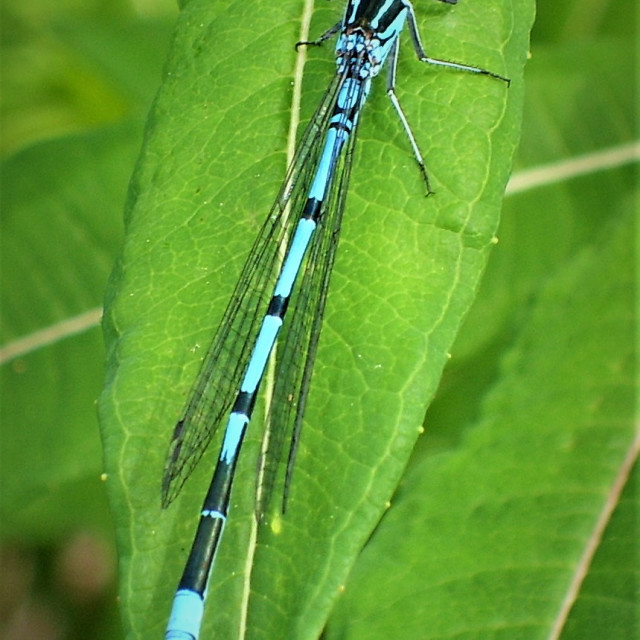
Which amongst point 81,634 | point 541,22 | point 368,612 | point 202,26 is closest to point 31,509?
point 81,634

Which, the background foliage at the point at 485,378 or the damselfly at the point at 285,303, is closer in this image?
the damselfly at the point at 285,303

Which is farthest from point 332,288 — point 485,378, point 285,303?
point 485,378

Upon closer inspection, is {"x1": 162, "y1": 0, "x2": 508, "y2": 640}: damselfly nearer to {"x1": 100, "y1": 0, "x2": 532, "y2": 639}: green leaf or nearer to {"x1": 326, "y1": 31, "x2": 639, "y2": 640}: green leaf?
{"x1": 100, "y1": 0, "x2": 532, "y2": 639}: green leaf

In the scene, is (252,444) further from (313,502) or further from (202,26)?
(202,26)

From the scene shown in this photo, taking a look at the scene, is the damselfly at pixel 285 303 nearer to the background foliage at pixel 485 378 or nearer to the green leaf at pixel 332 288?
the green leaf at pixel 332 288

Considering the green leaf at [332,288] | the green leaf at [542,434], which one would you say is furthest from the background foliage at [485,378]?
the green leaf at [332,288]

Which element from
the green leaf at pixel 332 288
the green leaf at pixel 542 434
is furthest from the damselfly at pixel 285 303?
the green leaf at pixel 542 434
